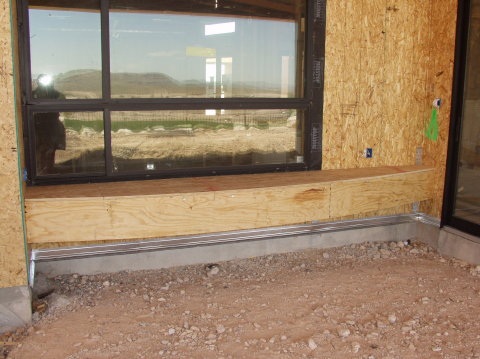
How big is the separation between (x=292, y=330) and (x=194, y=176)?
5.65 feet

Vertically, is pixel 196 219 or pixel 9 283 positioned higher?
pixel 196 219

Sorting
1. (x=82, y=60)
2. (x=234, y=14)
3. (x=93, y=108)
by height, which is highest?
(x=234, y=14)

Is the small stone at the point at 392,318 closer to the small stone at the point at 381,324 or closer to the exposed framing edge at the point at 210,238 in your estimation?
the small stone at the point at 381,324

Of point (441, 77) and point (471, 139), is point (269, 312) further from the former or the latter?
point (441, 77)

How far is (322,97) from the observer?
15.4 ft

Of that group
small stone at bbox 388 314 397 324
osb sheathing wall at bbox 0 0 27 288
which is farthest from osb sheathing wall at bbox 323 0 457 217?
osb sheathing wall at bbox 0 0 27 288

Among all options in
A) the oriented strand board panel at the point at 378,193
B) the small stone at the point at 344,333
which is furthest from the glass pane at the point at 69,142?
the small stone at the point at 344,333

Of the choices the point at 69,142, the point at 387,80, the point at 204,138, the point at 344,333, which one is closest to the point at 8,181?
the point at 69,142

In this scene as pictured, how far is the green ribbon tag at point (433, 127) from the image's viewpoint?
4887mm

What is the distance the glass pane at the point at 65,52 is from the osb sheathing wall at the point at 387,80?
211 cm

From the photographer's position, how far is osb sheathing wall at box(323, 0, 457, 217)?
469cm

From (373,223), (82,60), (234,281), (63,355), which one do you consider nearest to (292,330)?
(234,281)

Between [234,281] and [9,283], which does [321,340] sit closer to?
[234,281]

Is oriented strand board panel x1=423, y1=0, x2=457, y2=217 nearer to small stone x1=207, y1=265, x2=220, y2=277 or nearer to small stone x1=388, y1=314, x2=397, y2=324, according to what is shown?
small stone x1=388, y1=314, x2=397, y2=324
